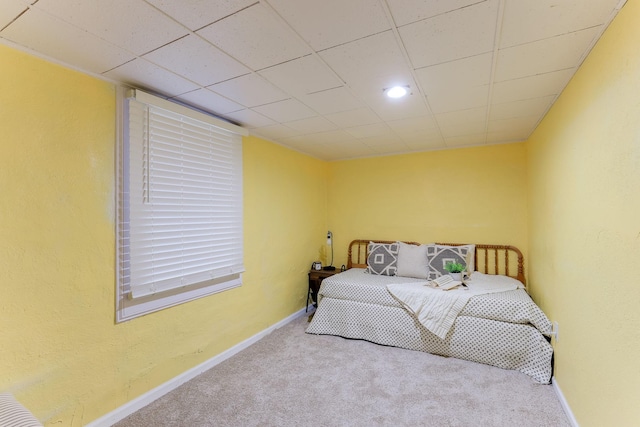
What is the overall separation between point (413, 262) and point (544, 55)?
8.07 ft

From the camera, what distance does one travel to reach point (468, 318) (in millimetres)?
2691

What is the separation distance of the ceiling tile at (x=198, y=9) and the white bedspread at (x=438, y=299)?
2726 mm

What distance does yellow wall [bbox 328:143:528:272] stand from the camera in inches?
139

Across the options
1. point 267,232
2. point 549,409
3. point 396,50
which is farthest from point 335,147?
point 549,409

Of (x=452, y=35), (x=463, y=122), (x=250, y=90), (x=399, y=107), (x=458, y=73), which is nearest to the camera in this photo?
(x=452, y=35)

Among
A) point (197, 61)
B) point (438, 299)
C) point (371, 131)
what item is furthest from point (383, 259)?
point (197, 61)

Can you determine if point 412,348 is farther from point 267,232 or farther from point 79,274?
point 79,274

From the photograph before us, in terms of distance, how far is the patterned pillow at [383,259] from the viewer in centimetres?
369

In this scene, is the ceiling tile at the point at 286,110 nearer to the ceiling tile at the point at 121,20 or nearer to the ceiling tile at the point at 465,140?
the ceiling tile at the point at 121,20

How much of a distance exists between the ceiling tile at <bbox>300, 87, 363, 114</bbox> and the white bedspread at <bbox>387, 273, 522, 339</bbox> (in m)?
1.89

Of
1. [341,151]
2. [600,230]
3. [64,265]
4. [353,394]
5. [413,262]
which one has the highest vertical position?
[341,151]

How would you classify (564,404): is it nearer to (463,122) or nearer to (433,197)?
(463,122)

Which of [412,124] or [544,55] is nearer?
[544,55]

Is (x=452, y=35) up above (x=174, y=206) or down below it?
above
